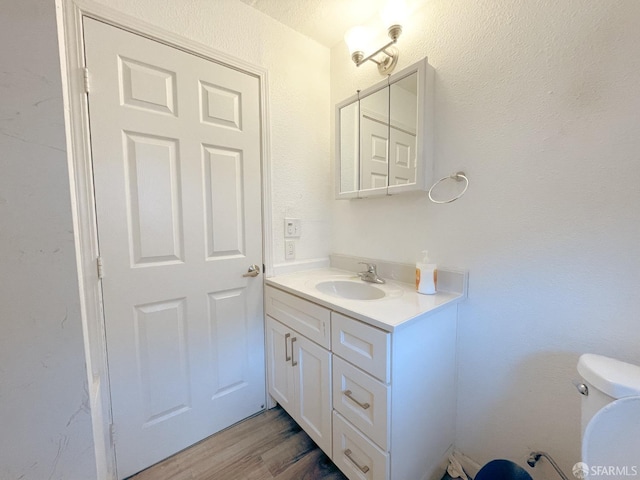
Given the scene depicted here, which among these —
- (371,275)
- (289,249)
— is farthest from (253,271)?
(371,275)

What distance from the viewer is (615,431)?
26.2 inches

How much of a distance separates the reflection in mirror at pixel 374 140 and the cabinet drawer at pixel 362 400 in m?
0.91

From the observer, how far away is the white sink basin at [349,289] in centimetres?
141

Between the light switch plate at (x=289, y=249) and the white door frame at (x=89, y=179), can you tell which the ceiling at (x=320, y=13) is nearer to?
the white door frame at (x=89, y=179)

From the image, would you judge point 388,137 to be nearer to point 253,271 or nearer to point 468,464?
point 253,271

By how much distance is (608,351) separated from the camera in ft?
2.78

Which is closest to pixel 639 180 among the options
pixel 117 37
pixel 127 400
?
pixel 117 37

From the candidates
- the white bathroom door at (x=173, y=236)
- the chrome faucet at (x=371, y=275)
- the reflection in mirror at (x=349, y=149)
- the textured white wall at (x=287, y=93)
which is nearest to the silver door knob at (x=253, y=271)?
the white bathroom door at (x=173, y=236)

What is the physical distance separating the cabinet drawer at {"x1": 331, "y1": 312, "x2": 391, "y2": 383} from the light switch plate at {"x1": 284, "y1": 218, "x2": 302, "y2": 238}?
70 cm

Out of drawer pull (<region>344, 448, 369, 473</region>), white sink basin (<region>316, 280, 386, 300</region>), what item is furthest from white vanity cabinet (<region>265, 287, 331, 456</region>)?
white sink basin (<region>316, 280, 386, 300</region>)

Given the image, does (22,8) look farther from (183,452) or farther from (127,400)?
(183,452)

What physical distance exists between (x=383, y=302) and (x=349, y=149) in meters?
1.00

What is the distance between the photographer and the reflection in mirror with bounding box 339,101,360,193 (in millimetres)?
1584

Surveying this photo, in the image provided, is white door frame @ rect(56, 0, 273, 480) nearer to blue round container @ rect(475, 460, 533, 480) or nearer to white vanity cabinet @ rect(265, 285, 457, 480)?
white vanity cabinet @ rect(265, 285, 457, 480)
